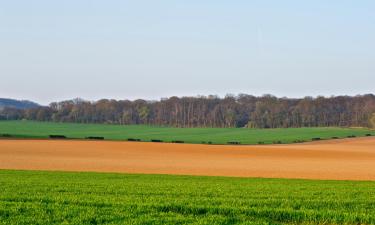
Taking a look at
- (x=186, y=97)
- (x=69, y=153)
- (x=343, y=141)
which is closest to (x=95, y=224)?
(x=69, y=153)

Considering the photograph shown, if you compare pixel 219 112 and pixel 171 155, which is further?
pixel 219 112

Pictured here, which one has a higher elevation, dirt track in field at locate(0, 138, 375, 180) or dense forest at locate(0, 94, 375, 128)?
dense forest at locate(0, 94, 375, 128)

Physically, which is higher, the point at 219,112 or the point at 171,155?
the point at 219,112

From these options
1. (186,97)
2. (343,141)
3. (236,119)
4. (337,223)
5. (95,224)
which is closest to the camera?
(95,224)

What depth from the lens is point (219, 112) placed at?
172 meters

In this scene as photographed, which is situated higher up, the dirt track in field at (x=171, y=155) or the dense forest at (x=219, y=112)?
the dense forest at (x=219, y=112)

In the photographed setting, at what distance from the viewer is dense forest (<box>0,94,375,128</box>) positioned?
15675cm

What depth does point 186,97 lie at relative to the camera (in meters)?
188

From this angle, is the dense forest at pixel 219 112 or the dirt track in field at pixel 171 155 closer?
the dirt track in field at pixel 171 155

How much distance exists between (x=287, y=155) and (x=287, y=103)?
4176 inches

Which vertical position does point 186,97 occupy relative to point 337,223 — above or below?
above

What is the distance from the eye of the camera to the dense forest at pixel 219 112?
157 metres

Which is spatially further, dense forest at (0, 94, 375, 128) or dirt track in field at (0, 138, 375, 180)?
dense forest at (0, 94, 375, 128)

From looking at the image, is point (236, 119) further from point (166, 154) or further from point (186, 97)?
point (166, 154)
